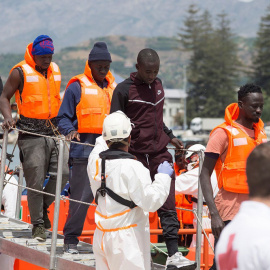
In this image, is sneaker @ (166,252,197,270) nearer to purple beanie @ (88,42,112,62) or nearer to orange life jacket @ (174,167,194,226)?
purple beanie @ (88,42,112,62)

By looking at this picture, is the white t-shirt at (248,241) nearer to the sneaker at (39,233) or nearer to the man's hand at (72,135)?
the man's hand at (72,135)

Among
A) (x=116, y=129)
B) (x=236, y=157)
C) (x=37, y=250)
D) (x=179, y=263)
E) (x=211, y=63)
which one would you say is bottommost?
(x=37, y=250)

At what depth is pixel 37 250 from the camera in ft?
20.4

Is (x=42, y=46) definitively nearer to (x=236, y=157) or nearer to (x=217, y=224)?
(x=236, y=157)

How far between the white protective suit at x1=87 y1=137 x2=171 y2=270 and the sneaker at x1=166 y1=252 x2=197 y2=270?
17.9 inches

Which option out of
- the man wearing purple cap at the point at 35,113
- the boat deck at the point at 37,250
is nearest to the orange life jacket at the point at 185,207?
the boat deck at the point at 37,250

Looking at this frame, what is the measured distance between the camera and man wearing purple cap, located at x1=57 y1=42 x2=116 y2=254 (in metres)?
6.10

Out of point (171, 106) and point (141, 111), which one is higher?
point (171, 106)

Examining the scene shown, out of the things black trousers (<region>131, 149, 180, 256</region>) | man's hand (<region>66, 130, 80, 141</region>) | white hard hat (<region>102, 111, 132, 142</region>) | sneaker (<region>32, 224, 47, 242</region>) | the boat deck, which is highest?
white hard hat (<region>102, 111, 132, 142</region>)

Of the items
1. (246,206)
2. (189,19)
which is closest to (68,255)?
(246,206)

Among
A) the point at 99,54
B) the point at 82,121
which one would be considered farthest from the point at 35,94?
the point at 99,54

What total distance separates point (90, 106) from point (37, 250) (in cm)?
132

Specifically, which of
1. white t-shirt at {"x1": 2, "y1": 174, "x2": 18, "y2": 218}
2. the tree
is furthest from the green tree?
white t-shirt at {"x1": 2, "y1": 174, "x2": 18, "y2": 218}

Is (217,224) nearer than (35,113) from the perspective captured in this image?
Yes
